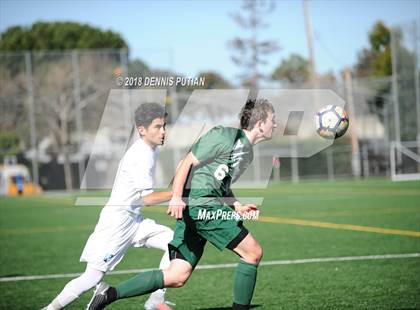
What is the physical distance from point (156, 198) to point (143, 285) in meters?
0.82

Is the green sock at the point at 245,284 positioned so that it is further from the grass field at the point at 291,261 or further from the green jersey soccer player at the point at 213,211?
the grass field at the point at 291,261

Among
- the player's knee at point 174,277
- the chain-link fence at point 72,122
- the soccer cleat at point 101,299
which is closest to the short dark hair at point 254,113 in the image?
the player's knee at point 174,277

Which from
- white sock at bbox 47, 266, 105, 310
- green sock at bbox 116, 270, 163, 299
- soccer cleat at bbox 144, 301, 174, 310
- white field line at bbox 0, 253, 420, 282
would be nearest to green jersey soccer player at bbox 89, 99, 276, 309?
green sock at bbox 116, 270, 163, 299

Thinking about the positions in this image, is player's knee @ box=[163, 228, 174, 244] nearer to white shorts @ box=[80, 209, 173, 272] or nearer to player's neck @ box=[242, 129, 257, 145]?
white shorts @ box=[80, 209, 173, 272]

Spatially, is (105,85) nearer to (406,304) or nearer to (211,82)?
(211,82)

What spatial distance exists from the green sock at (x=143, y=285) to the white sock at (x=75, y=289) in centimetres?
49

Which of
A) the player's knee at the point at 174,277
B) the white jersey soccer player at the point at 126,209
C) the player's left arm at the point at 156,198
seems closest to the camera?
the player's knee at the point at 174,277

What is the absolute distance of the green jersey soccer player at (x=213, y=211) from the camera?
534 centimetres

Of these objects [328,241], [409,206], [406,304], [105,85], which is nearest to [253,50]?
[105,85]

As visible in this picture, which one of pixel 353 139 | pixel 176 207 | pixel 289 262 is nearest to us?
pixel 176 207

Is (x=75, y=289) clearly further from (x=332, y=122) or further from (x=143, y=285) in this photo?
(x=332, y=122)

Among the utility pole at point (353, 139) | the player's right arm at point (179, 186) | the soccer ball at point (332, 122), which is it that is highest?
the soccer ball at point (332, 122)

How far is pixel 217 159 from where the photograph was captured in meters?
5.49

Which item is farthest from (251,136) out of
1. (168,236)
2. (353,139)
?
(353,139)
